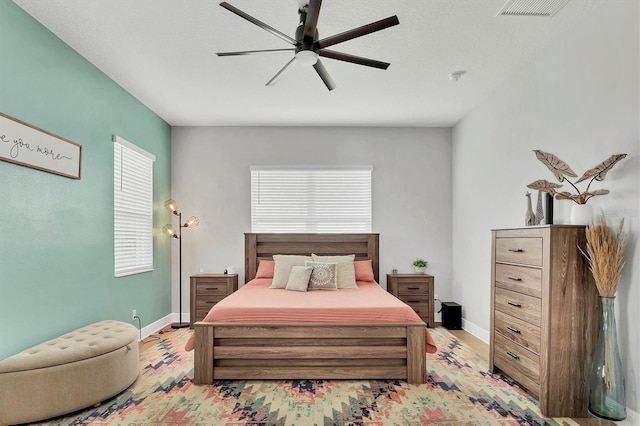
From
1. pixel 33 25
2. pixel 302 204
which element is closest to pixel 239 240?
pixel 302 204

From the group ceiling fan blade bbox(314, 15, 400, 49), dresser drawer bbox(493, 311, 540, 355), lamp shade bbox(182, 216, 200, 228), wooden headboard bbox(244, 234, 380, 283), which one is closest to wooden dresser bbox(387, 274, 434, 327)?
wooden headboard bbox(244, 234, 380, 283)

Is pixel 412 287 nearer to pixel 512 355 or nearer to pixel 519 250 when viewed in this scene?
pixel 512 355

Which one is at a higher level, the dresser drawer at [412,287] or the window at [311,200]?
the window at [311,200]

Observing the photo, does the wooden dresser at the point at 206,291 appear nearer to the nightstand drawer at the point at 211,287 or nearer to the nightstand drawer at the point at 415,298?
the nightstand drawer at the point at 211,287

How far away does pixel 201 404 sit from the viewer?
2643 mm

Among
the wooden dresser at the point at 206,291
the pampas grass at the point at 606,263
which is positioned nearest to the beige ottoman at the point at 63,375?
the wooden dresser at the point at 206,291

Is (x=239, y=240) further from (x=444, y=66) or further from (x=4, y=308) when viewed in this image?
(x=444, y=66)

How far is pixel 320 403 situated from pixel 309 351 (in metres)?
0.44

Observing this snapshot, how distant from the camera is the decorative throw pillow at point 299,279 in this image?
3.96m

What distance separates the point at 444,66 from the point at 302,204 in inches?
104

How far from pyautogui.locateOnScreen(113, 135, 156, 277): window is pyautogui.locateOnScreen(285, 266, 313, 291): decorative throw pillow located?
1741 millimetres

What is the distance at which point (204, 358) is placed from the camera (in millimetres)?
2982

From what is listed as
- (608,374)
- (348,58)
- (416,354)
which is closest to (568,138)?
(608,374)

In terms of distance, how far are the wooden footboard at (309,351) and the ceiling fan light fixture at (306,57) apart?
1.98m
